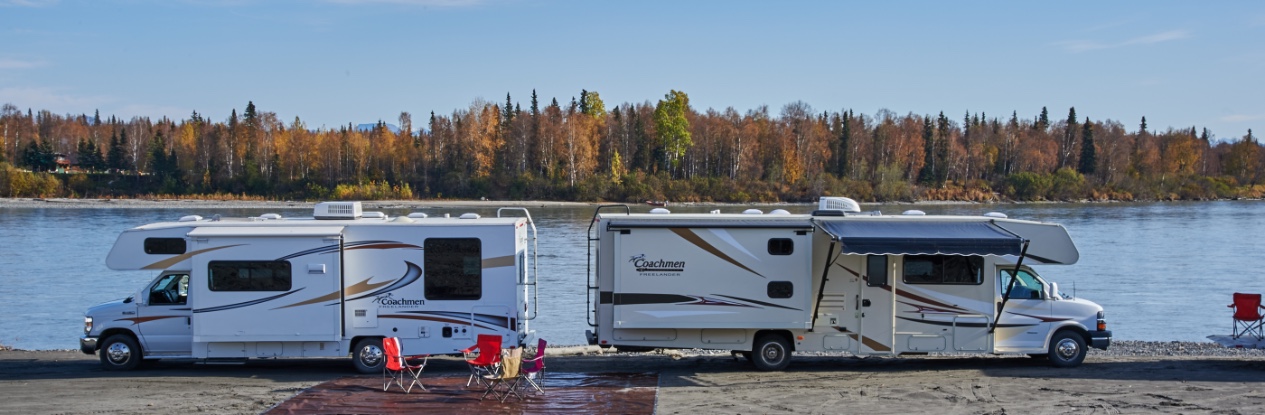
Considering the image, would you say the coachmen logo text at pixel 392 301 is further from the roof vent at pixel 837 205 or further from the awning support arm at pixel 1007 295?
the awning support arm at pixel 1007 295

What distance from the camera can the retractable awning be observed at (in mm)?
13820

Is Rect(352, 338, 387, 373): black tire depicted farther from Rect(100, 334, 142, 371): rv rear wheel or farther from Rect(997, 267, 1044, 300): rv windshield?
Rect(997, 267, 1044, 300): rv windshield

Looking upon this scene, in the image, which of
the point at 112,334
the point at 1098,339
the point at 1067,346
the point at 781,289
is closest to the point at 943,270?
the point at 1067,346

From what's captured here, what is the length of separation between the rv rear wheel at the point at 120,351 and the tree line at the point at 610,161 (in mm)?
80482

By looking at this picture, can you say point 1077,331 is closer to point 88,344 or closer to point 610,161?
point 88,344

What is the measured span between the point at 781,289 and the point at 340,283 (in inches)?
250

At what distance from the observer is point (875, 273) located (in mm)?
14742

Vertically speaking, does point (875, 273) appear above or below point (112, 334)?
above

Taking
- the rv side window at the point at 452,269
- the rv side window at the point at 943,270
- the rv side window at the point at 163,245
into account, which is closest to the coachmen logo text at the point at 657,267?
the rv side window at the point at 452,269

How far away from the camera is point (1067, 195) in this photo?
112 metres

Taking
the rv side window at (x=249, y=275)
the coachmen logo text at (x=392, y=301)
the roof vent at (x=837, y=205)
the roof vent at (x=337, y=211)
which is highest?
the roof vent at (x=837, y=205)

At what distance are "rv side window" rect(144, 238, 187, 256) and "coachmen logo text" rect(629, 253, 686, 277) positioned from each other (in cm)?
665

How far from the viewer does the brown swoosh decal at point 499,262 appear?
1456cm

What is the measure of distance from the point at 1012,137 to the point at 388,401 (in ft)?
395
